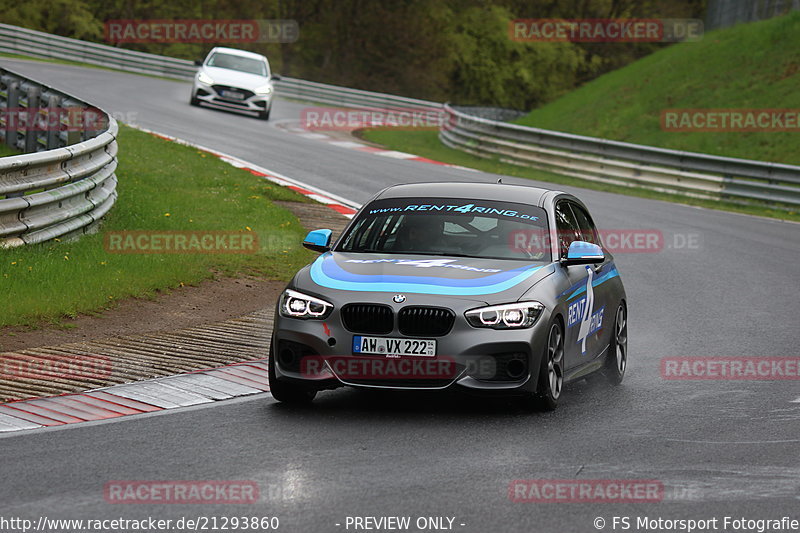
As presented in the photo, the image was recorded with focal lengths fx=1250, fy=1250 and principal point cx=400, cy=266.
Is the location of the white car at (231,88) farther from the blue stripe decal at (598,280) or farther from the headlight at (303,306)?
the headlight at (303,306)

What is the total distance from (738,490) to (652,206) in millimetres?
17239

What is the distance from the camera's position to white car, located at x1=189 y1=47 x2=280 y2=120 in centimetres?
3416

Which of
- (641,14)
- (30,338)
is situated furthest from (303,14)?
(30,338)

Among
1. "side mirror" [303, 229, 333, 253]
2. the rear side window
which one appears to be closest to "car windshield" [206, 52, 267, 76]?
the rear side window

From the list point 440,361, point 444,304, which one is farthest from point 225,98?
point 440,361

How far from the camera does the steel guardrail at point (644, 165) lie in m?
25.5

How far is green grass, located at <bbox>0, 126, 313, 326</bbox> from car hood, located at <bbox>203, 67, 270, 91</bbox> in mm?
12000

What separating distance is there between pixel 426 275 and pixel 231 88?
2693 cm

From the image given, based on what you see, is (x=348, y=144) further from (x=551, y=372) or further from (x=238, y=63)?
(x=551, y=372)

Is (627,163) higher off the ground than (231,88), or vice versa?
(231,88)

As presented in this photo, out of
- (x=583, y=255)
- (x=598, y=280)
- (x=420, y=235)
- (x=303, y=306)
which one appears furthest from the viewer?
(x=598, y=280)

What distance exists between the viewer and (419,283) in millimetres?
7961

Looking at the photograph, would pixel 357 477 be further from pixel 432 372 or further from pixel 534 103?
pixel 534 103

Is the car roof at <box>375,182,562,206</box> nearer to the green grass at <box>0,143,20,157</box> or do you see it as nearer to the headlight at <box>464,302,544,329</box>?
the headlight at <box>464,302,544,329</box>
